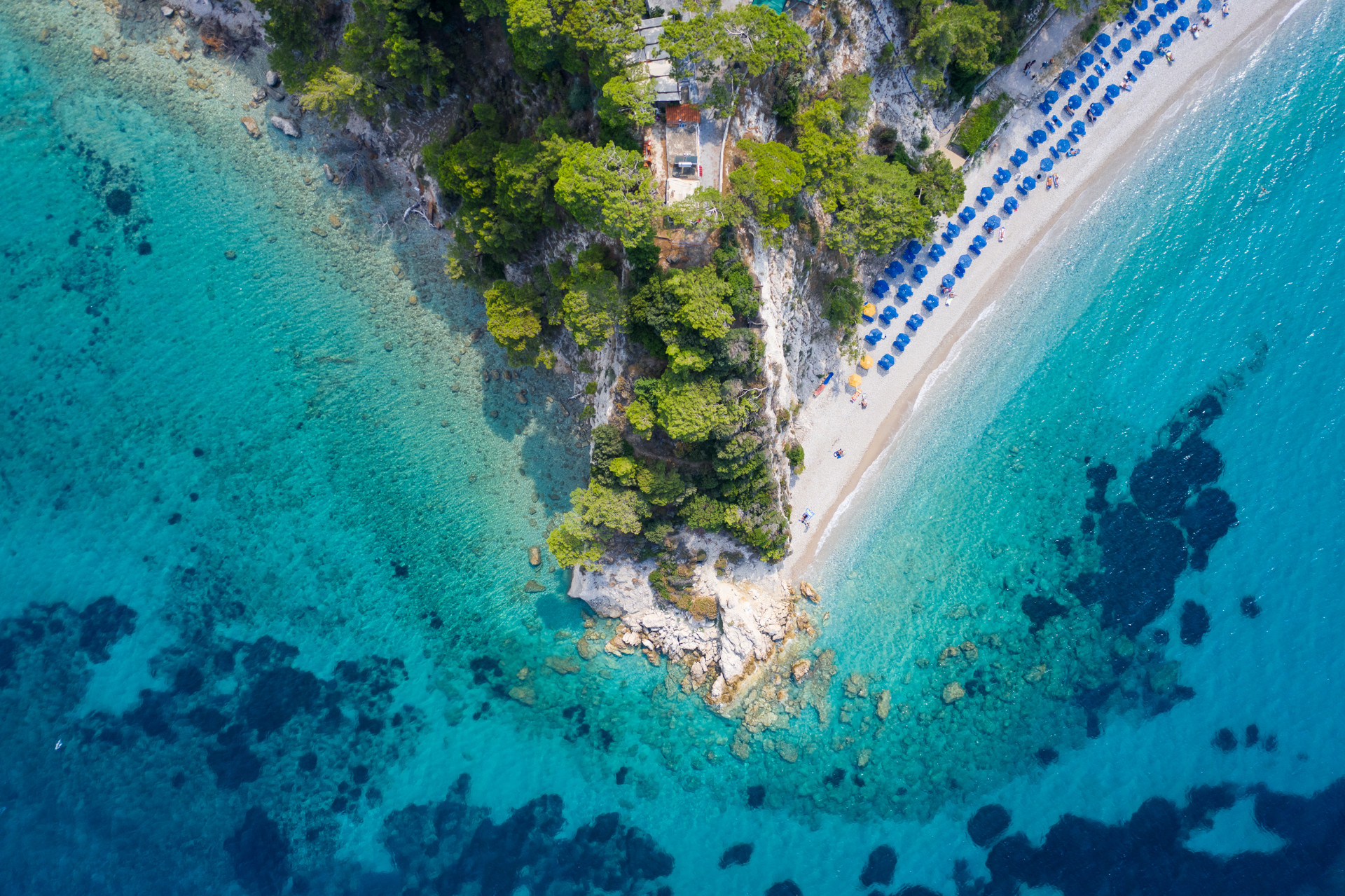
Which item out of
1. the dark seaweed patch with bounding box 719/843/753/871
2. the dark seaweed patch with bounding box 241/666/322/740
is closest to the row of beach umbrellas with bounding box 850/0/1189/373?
the dark seaweed patch with bounding box 719/843/753/871

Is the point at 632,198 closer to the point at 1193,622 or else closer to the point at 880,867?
the point at 1193,622

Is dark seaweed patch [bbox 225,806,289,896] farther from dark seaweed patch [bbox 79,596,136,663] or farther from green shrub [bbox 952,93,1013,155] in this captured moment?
green shrub [bbox 952,93,1013,155]

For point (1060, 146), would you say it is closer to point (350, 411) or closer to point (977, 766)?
point (977, 766)

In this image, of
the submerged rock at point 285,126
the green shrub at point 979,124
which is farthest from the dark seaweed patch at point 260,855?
the green shrub at point 979,124

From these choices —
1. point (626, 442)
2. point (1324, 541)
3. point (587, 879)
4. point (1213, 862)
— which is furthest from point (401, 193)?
point (1213, 862)

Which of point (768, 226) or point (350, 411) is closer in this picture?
point (768, 226)
